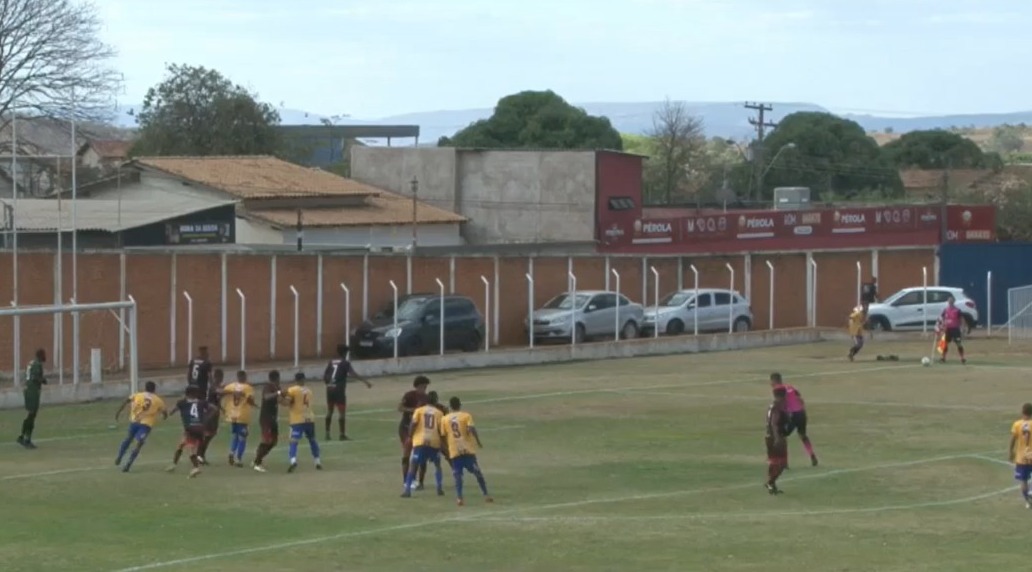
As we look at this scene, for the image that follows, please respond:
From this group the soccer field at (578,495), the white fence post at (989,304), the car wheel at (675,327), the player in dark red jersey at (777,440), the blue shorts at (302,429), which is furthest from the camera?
the white fence post at (989,304)

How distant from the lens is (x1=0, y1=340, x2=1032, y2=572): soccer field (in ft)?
62.3

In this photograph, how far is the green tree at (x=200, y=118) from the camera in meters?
93.1

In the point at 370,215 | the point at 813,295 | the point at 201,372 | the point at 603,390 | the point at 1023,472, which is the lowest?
the point at 603,390

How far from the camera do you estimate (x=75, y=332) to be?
38.6m

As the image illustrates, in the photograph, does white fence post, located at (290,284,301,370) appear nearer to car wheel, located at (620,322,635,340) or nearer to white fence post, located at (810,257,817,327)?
car wheel, located at (620,322,635,340)

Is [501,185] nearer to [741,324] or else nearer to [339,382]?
[741,324]

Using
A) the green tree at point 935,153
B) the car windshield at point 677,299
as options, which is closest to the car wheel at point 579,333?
the car windshield at point 677,299

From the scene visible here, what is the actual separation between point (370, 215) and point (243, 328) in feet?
88.3

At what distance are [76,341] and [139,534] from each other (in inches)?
731

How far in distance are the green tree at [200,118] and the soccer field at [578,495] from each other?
57.2 m

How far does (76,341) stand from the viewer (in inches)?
1507

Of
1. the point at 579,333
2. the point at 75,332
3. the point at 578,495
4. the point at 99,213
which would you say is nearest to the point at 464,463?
the point at 578,495

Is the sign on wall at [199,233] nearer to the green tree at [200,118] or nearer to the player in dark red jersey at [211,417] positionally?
the player in dark red jersey at [211,417]

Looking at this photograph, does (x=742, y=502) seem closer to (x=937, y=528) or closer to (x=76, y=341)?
(x=937, y=528)
